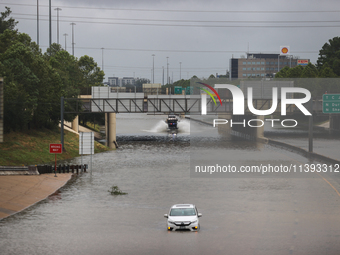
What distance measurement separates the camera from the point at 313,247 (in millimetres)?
26969

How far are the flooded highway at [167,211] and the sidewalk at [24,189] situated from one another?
1.28m

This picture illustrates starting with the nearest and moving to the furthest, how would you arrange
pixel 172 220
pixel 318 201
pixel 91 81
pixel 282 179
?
pixel 172 220 → pixel 318 201 → pixel 282 179 → pixel 91 81

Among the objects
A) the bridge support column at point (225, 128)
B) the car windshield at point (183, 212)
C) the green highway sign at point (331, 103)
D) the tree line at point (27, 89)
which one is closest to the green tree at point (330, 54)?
the bridge support column at point (225, 128)

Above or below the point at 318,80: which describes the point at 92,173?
below

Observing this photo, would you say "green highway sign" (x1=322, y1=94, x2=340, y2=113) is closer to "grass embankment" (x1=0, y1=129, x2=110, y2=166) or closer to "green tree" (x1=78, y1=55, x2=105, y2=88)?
"grass embankment" (x1=0, y1=129, x2=110, y2=166)

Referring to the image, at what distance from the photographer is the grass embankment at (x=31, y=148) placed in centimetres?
6741

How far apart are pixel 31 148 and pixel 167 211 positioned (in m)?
42.5

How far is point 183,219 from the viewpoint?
1175 inches

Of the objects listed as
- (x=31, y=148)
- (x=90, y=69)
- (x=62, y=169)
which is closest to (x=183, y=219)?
(x=62, y=169)

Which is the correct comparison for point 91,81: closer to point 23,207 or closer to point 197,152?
point 197,152

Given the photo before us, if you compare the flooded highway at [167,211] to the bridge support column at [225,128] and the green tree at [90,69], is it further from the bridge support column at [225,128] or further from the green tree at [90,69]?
the green tree at [90,69]

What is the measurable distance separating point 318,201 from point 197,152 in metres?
50.1

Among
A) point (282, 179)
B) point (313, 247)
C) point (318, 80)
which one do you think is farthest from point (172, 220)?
point (318, 80)

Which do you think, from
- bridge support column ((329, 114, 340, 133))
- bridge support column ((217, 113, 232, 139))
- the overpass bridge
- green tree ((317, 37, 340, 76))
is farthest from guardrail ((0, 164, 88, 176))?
green tree ((317, 37, 340, 76))
